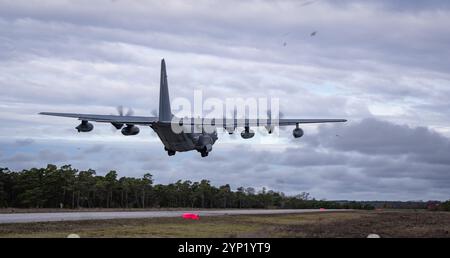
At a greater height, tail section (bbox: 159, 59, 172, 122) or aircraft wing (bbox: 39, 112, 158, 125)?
tail section (bbox: 159, 59, 172, 122)

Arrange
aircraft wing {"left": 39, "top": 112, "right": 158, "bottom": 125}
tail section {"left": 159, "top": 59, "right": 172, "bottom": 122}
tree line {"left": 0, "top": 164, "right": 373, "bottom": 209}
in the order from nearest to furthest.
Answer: aircraft wing {"left": 39, "top": 112, "right": 158, "bottom": 125} → tail section {"left": 159, "top": 59, "right": 172, "bottom": 122} → tree line {"left": 0, "top": 164, "right": 373, "bottom": 209}

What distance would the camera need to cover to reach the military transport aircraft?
232 feet

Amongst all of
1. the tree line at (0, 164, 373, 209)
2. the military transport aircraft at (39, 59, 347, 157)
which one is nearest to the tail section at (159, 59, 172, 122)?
the military transport aircraft at (39, 59, 347, 157)

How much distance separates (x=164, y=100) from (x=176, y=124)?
4005mm

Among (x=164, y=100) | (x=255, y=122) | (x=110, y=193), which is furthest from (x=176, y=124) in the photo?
(x=110, y=193)

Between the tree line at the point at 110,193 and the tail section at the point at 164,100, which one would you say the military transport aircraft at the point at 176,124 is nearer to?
the tail section at the point at 164,100

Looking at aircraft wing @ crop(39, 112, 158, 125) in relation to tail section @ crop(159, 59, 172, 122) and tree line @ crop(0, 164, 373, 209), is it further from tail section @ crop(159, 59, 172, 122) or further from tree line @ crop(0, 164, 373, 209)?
tree line @ crop(0, 164, 373, 209)

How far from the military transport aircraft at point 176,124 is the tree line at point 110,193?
164 ft

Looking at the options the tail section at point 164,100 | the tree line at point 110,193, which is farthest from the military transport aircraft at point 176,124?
the tree line at point 110,193

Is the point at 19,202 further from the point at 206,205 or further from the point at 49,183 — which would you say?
the point at 206,205

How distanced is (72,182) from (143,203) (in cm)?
1568

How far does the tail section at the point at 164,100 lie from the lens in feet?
246

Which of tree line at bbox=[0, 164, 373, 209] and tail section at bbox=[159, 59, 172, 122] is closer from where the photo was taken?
tail section at bbox=[159, 59, 172, 122]
